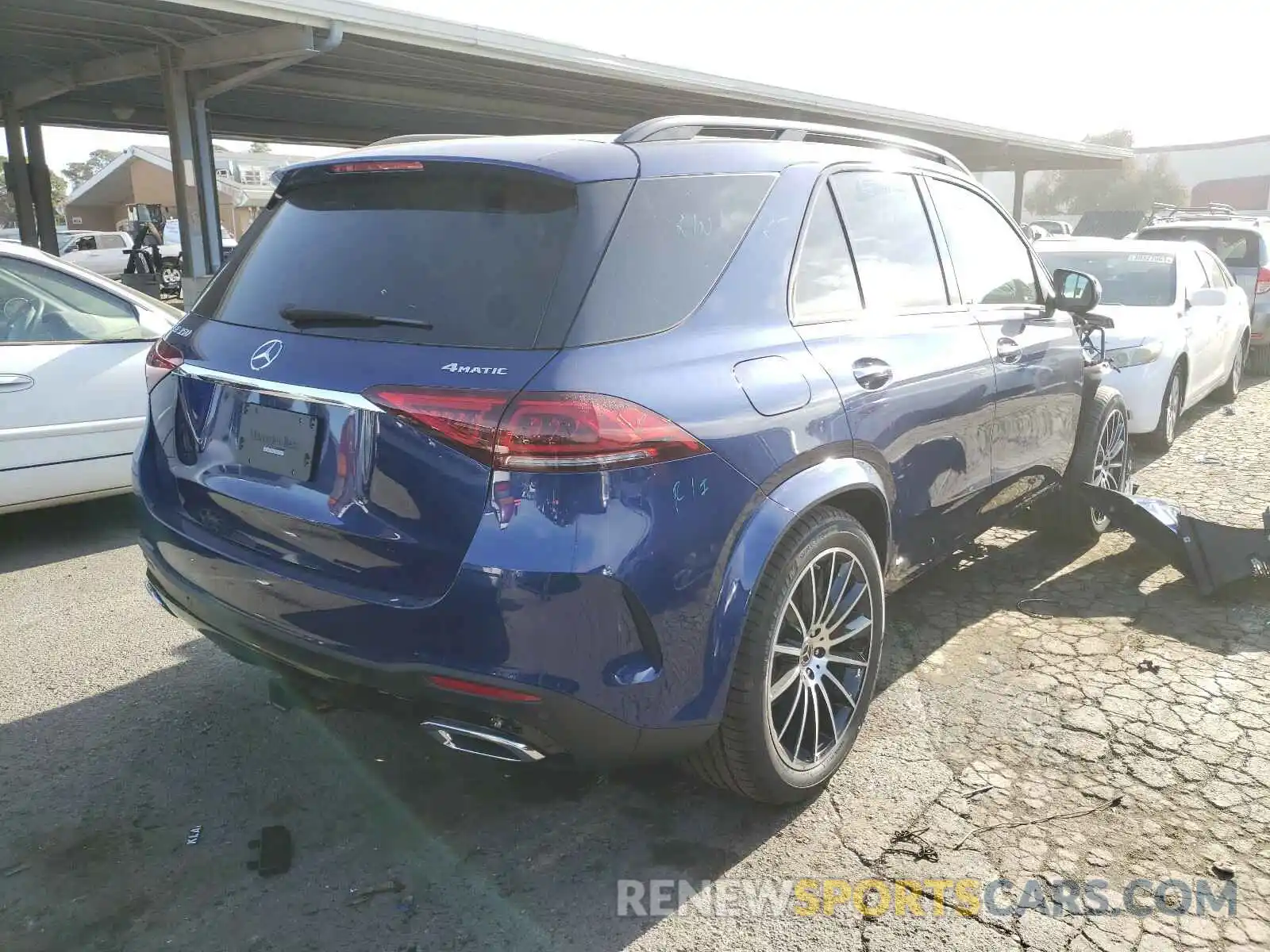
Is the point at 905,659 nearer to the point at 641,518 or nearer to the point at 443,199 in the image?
the point at 641,518

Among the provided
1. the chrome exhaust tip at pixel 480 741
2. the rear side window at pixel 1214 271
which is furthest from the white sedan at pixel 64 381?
the rear side window at pixel 1214 271

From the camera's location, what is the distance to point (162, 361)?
115 inches

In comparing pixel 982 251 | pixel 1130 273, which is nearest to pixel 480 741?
pixel 982 251

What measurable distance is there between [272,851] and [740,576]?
1.43 meters

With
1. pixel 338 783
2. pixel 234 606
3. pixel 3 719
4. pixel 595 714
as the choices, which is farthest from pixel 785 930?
pixel 3 719

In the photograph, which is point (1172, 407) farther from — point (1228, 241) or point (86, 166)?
point (86, 166)

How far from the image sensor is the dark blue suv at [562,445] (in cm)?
217

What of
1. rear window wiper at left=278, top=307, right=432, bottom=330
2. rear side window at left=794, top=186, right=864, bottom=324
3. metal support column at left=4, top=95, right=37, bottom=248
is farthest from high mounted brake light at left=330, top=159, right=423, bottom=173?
metal support column at left=4, top=95, right=37, bottom=248

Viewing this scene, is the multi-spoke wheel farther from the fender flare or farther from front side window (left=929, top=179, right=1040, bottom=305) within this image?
front side window (left=929, top=179, right=1040, bottom=305)

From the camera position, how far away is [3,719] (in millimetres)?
3340

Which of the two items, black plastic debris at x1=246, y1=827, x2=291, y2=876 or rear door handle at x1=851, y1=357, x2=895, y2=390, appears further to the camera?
rear door handle at x1=851, y1=357, x2=895, y2=390

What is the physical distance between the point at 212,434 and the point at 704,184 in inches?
57.3

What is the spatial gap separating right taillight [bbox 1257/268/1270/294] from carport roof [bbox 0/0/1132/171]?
30.8 feet

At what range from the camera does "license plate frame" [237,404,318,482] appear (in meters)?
2.38
